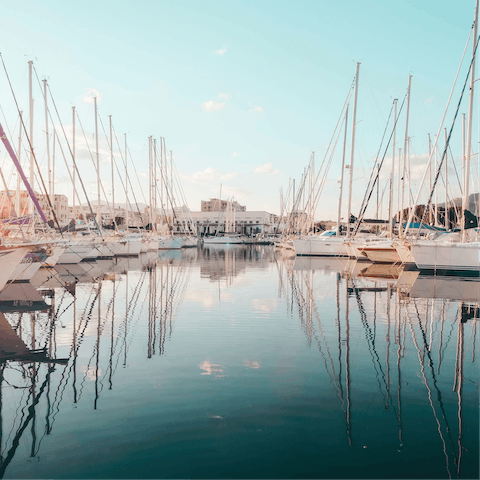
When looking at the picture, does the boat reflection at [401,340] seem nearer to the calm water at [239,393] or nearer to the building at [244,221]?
the calm water at [239,393]

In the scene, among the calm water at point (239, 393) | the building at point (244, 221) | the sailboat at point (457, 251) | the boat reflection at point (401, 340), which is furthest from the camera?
the building at point (244, 221)

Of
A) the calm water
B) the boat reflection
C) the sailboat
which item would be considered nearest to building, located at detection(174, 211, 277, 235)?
the sailboat

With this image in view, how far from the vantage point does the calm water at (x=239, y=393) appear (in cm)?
435

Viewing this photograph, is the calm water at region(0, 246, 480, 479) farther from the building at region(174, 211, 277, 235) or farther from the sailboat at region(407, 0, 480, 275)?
the building at region(174, 211, 277, 235)

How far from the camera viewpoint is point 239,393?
6.13 m

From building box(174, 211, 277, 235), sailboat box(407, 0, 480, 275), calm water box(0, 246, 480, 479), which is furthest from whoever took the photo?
building box(174, 211, 277, 235)

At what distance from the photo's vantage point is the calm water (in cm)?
435

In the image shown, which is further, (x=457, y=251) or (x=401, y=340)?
(x=457, y=251)

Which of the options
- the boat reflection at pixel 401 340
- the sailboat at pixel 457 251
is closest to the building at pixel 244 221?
the sailboat at pixel 457 251

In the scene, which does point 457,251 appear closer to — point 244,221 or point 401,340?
point 401,340

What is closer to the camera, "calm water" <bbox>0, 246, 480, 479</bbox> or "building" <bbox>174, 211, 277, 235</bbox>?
"calm water" <bbox>0, 246, 480, 479</bbox>

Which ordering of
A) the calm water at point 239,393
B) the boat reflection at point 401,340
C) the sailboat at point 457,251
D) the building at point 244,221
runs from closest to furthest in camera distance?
the calm water at point 239,393
the boat reflection at point 401,340
the sailboat at point 457,251
the building at point 244,221

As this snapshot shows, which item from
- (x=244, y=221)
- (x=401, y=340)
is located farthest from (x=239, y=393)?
(x=244, y=221)

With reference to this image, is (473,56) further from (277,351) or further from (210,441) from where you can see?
(210,441)
